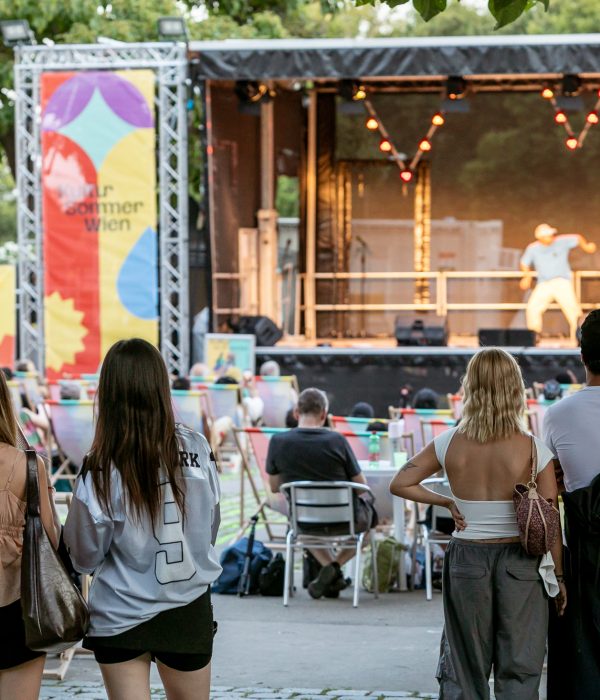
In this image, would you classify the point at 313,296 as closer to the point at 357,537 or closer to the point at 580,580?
the point at 357,537

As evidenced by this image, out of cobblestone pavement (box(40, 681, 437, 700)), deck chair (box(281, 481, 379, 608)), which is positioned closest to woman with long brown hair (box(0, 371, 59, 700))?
cobblestone pavement (box(40, 681, 437, 700))

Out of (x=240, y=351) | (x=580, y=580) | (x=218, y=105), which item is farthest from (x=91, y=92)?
(x=580, y=580)

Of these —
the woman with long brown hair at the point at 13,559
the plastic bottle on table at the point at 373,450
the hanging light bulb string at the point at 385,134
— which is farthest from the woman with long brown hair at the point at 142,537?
the hanging light bulb string at the point at 385,134

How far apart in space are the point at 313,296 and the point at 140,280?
5000mm

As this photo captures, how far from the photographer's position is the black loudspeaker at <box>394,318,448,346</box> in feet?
55.0

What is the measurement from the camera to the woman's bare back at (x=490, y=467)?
4.00 m

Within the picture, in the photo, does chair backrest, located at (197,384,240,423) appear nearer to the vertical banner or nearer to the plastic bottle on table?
the vertical banner

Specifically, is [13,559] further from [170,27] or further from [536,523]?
[170,27]

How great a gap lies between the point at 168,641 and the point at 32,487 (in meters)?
0.49

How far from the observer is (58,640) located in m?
3.19

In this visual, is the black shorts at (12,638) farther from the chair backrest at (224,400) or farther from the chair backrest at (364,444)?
the chair backrest at (224,400)

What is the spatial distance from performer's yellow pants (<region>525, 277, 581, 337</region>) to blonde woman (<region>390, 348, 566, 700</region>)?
14.7m

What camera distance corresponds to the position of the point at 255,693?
502cm

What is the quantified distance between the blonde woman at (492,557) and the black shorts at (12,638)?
4.21 feet
